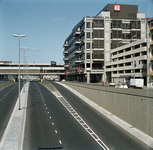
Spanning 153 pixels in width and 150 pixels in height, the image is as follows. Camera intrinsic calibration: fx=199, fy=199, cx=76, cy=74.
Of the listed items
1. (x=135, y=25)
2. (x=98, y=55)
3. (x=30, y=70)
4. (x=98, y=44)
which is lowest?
(x=30, y=70)

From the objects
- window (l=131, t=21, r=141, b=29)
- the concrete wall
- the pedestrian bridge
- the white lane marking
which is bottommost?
the white lane marking

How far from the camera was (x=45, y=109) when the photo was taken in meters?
38.0

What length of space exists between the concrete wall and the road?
206 cm

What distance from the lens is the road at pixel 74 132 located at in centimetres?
2016

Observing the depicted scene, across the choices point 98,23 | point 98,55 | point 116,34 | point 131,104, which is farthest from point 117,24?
point 131,104

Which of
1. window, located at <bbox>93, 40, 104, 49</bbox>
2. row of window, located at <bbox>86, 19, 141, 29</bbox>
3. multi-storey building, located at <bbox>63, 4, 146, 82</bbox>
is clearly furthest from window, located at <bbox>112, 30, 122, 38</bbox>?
window, located at <bbox>93, 40, 104, 49</bbox>

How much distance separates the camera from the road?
20.2 m

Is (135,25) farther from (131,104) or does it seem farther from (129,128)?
(129,128)

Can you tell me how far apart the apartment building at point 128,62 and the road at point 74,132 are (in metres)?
30.7

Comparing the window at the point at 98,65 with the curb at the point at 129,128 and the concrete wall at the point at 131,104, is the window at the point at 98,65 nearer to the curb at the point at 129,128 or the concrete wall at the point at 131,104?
the concrete wall at the point at 131,104

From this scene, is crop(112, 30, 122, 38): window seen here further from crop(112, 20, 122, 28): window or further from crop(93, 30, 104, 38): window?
crop(93, 30, 104, 38): window

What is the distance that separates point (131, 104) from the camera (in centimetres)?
2780

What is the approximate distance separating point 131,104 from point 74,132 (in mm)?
9011

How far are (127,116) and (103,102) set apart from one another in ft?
36.1
